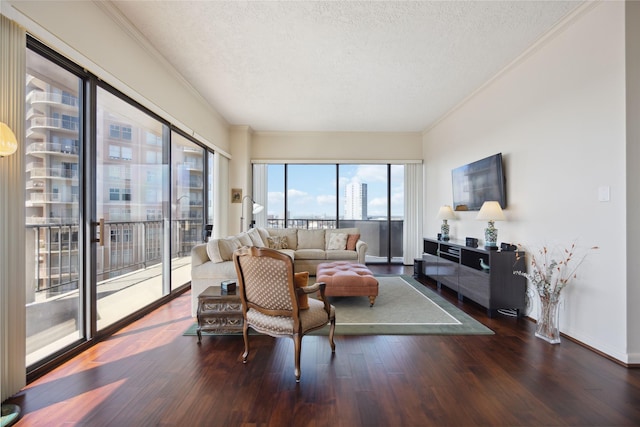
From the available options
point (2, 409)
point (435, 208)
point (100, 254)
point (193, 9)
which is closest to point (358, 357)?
point (2, 409)

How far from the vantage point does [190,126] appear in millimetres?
4074

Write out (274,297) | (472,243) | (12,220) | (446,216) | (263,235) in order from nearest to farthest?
(12,220)
(274,297)
(472,243)
(446,216)
(263,235)

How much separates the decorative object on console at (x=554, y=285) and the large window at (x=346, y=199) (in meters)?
3.85

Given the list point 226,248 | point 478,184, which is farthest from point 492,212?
point 226,248

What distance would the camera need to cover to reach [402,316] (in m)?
3.12

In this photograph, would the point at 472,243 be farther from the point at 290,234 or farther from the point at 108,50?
the point at 108,50

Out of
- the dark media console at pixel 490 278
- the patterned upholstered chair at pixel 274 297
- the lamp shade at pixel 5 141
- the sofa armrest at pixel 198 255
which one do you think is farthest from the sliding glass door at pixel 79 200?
the dark media console at pixel 490 278

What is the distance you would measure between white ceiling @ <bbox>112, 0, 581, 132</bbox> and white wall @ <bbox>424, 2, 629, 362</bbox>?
0.34 m

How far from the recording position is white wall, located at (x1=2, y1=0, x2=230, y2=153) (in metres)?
1.85

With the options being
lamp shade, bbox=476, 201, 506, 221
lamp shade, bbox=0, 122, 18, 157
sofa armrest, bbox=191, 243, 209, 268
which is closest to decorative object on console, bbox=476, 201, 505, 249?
lamp shade, bbox=476, 201, 506, 221

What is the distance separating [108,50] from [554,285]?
190 inches

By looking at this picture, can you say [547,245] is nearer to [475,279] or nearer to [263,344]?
[475,279]

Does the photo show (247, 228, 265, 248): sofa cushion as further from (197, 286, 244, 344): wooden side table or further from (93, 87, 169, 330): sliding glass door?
(197, 286, 244, 344): wooden side table

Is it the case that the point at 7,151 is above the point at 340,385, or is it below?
above
